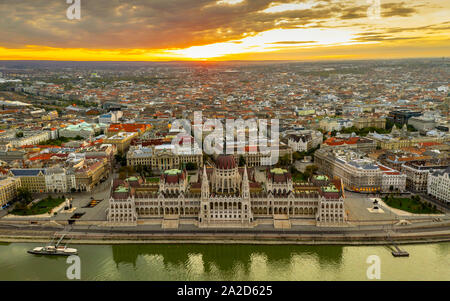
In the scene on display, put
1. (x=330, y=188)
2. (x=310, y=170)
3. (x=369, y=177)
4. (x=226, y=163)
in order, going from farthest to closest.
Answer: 1. (x=310, y=170)
2. (x=369, y=177)
3. (x=226, y=163)
4. (x=330, y=188)

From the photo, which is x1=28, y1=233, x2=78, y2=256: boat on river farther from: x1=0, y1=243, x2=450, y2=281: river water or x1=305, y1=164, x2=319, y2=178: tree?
x1=305, y1=164, x2=319, y2=178: tree

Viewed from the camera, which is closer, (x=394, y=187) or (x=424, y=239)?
(x=424, y=239)

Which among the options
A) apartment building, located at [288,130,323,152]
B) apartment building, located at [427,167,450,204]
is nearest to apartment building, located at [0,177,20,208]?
apartment building, located at [288,130,323,152]

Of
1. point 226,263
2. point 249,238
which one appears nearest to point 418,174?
point 249,238

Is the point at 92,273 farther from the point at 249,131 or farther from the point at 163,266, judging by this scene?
the point at 249,131

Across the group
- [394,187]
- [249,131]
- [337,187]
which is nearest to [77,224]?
[337,187]

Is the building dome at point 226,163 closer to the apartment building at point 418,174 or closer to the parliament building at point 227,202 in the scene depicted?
the parliament building at point 227,202

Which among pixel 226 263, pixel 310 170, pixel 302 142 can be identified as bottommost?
pixel 226 263

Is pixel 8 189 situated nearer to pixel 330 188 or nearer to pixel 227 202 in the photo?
pixel 227 202
